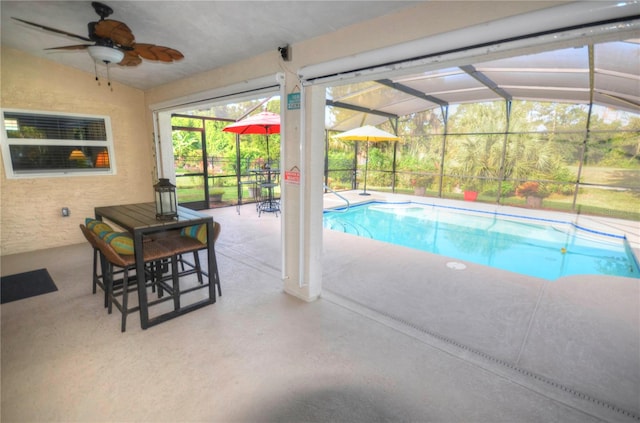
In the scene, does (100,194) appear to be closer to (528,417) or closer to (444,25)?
(444,25)

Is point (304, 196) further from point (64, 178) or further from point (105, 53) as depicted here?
point (64, 178)

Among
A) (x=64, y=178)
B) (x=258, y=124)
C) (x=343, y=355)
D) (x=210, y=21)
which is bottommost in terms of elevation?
(x=343, y=355)

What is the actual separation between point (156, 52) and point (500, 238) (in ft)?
21.5

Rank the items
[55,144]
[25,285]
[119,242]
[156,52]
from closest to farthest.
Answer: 1. [156,52]
2. [119,242]
3. [25,285]
4. [55,144]

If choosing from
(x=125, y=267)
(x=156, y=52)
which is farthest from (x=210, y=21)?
(x=125, y=267)

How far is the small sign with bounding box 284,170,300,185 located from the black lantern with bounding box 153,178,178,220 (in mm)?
1035

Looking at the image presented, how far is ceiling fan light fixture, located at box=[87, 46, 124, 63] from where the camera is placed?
201 centimetres

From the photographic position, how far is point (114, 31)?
1.92 metres

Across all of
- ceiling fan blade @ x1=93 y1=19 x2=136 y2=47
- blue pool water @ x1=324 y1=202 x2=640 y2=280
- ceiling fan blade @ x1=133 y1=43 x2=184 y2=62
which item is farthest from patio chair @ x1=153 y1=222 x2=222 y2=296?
blue pool water @ x1=324 y1=202 x2=640 y2=280

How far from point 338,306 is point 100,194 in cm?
413

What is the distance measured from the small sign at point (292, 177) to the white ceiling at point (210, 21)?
1117mm

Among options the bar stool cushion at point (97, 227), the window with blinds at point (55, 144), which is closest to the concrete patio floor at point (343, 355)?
the bar stool cushion at point (97, 227)

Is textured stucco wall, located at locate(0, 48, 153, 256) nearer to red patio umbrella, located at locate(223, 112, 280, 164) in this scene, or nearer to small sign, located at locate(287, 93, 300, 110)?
red patio umbrella, located at locate(223, 112, 280, 164)

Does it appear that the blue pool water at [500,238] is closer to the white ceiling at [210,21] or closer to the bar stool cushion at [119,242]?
the white ceiling at [210,21]
